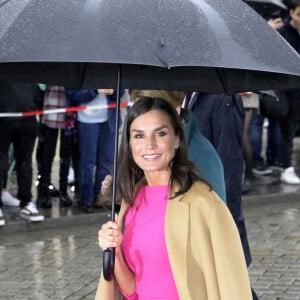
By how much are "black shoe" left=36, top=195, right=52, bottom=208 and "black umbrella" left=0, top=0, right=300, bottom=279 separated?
625 cm

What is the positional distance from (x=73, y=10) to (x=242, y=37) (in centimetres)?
71

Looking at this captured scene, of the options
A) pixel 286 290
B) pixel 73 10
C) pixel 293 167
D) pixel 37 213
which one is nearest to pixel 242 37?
pixel 73 10

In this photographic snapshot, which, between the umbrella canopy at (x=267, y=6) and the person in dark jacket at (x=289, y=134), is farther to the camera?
the person in dark jacket at (x=289, y=134)

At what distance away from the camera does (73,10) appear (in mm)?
3744

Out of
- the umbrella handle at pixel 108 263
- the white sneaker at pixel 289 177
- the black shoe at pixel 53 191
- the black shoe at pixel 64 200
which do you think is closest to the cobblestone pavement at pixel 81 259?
the black shoe at pixel 64 200

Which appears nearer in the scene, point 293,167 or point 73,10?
point 73,10

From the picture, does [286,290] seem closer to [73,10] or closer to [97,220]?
[97,220]

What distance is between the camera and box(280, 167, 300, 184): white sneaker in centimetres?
1172

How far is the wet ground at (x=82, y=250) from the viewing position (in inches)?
297

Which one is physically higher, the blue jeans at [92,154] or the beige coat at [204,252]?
the beige coat at [204,252]

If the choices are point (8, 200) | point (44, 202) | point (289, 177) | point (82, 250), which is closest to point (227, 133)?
point (82, 250)

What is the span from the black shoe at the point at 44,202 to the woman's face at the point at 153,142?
629cm

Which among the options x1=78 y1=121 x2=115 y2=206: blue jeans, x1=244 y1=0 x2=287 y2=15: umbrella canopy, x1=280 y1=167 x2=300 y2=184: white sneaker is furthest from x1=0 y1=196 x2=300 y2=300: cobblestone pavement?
x1=244 y1=0 x2=287 y2=15: umbrella canopy

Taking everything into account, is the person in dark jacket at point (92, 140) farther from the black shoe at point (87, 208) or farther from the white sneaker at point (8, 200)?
the white sneaker at point (8, 200)
